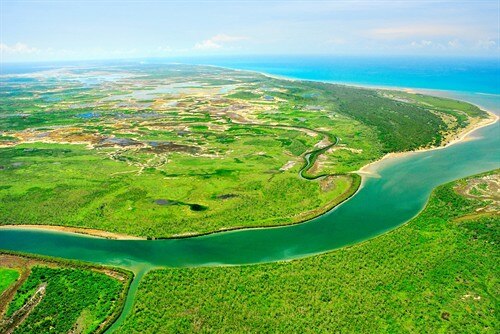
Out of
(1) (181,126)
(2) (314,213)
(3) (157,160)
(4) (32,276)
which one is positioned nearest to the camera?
(4) (32,276)

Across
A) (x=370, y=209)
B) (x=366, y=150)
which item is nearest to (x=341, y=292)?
(x=370, y=209)

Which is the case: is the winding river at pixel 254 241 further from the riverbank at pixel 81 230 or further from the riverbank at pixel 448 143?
the riverbank at pixel 448 143

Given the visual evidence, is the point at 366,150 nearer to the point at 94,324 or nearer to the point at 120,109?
the point at 94,324

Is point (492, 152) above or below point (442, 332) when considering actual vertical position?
above

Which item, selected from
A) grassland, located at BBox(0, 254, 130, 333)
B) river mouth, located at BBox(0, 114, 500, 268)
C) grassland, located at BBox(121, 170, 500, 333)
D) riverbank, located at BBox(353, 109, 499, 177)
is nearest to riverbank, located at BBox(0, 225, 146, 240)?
river mouth, located at BBox(0, 114, 500, 268)

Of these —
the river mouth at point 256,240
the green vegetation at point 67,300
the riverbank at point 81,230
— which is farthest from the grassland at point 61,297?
the riverbank at point 81,230

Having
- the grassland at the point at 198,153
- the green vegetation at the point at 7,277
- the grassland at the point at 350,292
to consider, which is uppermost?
the grassland at the point at 198,153

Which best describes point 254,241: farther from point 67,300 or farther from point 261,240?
point 67,300
